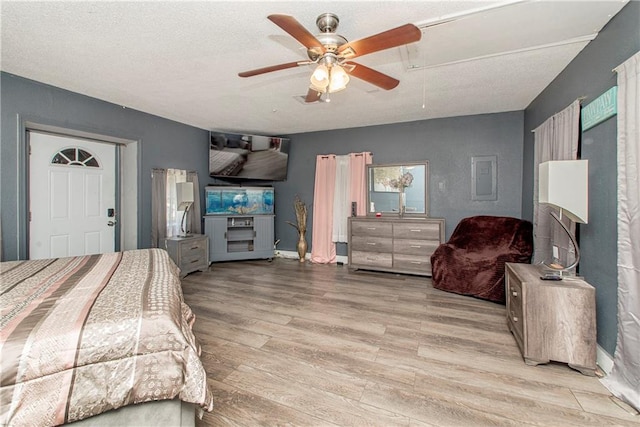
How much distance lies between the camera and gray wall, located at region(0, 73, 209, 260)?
277 cm

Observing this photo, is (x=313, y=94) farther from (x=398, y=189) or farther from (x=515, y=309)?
(x=398, y=189)

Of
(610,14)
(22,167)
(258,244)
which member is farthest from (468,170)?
(22,167)

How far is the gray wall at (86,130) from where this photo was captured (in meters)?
2.77

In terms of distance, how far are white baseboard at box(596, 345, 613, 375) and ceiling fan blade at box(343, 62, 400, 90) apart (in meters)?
2.39

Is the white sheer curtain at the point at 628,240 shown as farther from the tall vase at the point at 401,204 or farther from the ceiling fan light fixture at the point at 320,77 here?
the tall vase at the point at 401,204

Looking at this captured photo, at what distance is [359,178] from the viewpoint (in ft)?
16.2

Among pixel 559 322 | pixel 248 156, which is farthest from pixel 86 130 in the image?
pixel 559 322

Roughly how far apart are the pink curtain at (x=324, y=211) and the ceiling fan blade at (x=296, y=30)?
3.41 metres

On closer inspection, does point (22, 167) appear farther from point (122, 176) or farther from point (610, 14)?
point (610, 14)

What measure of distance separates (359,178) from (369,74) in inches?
117

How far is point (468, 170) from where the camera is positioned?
431 centimetres

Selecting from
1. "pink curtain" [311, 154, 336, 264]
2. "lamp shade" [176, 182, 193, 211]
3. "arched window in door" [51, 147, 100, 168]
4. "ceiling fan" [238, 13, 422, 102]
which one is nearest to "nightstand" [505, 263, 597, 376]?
"ceiling fan" [238, 13, 422, 102]

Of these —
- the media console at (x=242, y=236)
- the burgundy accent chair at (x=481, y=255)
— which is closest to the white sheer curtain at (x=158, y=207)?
the media console at (x=242, y=236)

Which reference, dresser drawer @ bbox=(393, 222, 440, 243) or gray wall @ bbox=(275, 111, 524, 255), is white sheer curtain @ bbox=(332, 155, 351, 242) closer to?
gray wall @ bbox=(275, 111, 524, 255)
